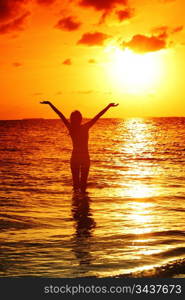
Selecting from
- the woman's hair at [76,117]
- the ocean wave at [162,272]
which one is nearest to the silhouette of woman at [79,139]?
the woman's hair at [76,117]

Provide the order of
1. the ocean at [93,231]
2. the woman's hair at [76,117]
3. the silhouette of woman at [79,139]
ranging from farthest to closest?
the silhouette of woman at [79,139] < the woman's hair at [76,117] < the ocean at [93,231]

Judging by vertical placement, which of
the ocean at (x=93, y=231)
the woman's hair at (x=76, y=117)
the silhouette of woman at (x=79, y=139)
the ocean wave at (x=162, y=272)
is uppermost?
the woman's hair at (x=76, y=117)

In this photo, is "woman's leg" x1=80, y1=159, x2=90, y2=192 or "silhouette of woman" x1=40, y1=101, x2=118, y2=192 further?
"woman's leg" x1=80, y1=159, x2=90, y2=192

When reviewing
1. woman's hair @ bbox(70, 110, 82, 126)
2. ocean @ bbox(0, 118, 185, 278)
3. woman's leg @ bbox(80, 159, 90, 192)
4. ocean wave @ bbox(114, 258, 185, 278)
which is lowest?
ocean @ bbox(0, 118, 185, 278)

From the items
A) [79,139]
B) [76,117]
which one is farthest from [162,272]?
[79,139]

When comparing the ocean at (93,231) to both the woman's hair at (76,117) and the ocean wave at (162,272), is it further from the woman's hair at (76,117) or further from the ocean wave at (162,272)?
the woman's hair at (76,117)

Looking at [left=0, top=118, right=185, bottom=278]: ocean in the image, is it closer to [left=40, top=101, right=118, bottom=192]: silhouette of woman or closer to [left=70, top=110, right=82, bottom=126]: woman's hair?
[left=40, top=101, right=118, bottom=192]: silhouette of woman

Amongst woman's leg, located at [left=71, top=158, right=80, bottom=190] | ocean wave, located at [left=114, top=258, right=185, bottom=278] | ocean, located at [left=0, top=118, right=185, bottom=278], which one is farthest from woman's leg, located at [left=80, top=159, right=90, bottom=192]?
ocean wave, located at [left=114, top=258, right=185, bottom=278]

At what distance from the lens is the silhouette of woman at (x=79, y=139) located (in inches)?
476

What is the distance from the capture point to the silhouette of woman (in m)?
12.1

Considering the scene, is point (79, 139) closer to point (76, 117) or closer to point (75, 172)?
point (76, 117)

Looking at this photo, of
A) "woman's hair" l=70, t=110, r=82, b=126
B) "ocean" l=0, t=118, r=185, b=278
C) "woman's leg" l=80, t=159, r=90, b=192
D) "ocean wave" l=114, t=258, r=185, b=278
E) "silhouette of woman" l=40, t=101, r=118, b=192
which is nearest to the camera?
"ocean wave" l=114, t=258, r=185, b=278

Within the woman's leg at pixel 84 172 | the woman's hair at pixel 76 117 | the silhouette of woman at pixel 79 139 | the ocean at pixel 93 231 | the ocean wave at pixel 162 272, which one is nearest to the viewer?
the ocean wave at pixel 162 272

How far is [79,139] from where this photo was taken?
1247cm
